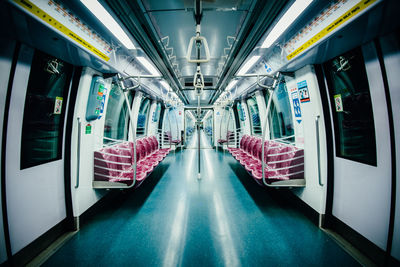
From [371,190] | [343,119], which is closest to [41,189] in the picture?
[371,190]

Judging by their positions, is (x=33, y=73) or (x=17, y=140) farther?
(x=33, y=73)

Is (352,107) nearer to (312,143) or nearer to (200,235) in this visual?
(312,143)

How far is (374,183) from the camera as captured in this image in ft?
5.96

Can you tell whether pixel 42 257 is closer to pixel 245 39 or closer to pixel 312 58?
pixel 245 39

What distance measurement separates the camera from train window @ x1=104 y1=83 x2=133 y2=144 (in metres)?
4.32

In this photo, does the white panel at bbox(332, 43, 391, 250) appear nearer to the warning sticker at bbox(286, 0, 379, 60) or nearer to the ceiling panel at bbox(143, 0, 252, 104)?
the warning sticker at bbox(286, 0, 379, 60)

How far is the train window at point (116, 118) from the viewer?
4.32 m

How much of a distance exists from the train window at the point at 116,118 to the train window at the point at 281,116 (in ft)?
17.1

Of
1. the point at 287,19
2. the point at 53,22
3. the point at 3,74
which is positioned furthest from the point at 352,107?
the point at 3,74

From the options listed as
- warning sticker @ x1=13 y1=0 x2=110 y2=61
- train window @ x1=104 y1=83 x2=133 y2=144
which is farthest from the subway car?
train window @ x1=104 y1=83 x2=133 y2=144

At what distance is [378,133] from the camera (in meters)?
1.77

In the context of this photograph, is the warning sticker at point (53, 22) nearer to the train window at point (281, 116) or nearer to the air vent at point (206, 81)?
the air vent at point (206, 81)

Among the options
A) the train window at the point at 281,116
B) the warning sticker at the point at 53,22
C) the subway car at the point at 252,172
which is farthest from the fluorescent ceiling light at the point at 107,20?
the train window at the point at 281,116

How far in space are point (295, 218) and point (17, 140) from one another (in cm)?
Result: 458
